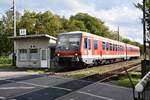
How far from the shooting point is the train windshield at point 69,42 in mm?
30273

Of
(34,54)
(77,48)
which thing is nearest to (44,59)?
(34,54)

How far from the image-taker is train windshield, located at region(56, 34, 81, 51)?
1192 inches

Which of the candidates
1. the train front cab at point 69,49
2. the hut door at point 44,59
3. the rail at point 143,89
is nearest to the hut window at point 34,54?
the hut door at point 44,59

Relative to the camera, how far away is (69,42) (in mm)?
A: 30844

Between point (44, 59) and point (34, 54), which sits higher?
point (34, 54)

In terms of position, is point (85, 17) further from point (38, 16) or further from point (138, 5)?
point (138, 5)

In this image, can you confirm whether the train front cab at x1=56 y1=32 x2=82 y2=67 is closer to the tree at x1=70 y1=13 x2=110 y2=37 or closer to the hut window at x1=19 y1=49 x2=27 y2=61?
the hut window at x1=19 y1=49 x2=27 y2=61

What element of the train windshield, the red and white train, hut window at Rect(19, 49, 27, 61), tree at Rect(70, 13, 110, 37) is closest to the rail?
the red and white train

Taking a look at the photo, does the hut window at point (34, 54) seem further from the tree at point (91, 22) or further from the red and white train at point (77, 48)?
the tree at point (91, 22)

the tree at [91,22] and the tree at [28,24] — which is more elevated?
the tree at [91,22]

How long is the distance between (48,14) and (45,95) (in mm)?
66354

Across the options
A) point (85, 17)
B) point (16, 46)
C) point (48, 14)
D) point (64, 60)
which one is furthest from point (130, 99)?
point (85, 17)

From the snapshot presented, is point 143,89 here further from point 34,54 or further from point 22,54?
point 22,54

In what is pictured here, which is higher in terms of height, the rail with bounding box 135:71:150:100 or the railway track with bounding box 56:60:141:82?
the rail with bounding box 135:71:150:100
